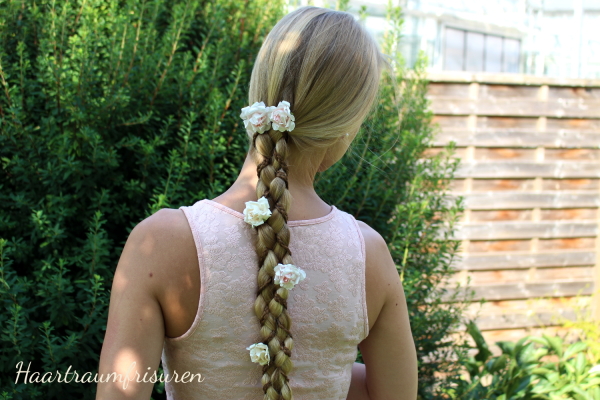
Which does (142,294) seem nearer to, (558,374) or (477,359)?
(477,359)

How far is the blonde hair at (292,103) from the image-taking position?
114 cm

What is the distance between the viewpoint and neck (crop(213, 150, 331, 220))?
1.19 m

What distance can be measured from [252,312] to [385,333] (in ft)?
1.19

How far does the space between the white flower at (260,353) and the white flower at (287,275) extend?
0.44ft

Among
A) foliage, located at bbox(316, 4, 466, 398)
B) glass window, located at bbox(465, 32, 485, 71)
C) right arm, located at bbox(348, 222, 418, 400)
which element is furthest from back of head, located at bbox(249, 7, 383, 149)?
glass window, located at bbox(465, 32, 485, 71)

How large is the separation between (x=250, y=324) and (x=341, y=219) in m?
0.32

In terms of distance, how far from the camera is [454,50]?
289 inches

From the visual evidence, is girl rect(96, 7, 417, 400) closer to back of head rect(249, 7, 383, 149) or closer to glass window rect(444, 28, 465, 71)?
back of head rect(249, 7, 383, 149)

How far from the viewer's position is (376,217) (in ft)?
8.19

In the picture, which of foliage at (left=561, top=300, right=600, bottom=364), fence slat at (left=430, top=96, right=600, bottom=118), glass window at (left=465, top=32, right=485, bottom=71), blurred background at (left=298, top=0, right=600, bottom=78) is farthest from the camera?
glass window at (left=465, top=32, right=485, bottom=71)

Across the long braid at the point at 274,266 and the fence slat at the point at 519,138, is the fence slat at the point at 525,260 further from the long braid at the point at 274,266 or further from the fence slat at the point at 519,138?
the long braid at the point at 274,266

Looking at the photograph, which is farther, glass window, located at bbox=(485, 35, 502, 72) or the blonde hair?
glass window, located at bbox=(485, 35, 502, 72)

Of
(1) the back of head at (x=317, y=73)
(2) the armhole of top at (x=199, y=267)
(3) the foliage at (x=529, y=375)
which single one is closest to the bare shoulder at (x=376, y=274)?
(1) the back of head at (x=317, y=73)

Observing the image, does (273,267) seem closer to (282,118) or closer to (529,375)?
(282,118)
